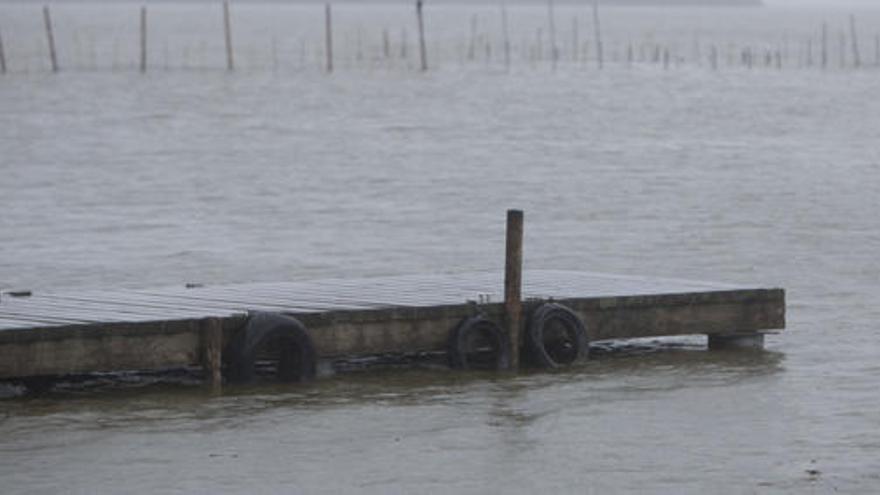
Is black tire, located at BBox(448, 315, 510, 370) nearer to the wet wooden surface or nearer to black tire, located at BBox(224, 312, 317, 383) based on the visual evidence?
the wet wooden surface

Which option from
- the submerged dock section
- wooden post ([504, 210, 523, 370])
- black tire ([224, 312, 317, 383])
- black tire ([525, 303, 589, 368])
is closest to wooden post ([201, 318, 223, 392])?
the submerged dock section

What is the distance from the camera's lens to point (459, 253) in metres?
32.0

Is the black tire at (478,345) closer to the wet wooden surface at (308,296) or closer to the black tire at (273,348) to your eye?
the wet wooden surface at (308,296)

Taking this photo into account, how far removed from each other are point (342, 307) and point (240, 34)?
590 feet

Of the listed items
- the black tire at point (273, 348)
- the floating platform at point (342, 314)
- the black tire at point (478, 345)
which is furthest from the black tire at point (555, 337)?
the black tire at point (273, 348)

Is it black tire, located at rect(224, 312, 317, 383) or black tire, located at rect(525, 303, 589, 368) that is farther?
black tire, located at rect(525, 303, 589, 368)

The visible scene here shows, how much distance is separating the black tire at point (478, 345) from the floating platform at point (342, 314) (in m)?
0.09

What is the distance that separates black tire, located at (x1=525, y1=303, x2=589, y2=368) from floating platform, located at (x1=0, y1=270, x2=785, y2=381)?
0.15m

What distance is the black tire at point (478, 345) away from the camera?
2031 centimetres

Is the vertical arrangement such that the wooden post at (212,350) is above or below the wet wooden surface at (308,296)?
below

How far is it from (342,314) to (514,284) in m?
1.63

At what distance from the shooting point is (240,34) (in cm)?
19825

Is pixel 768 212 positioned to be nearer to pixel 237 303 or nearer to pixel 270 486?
pixel 237 303

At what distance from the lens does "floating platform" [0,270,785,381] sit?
18531mm
